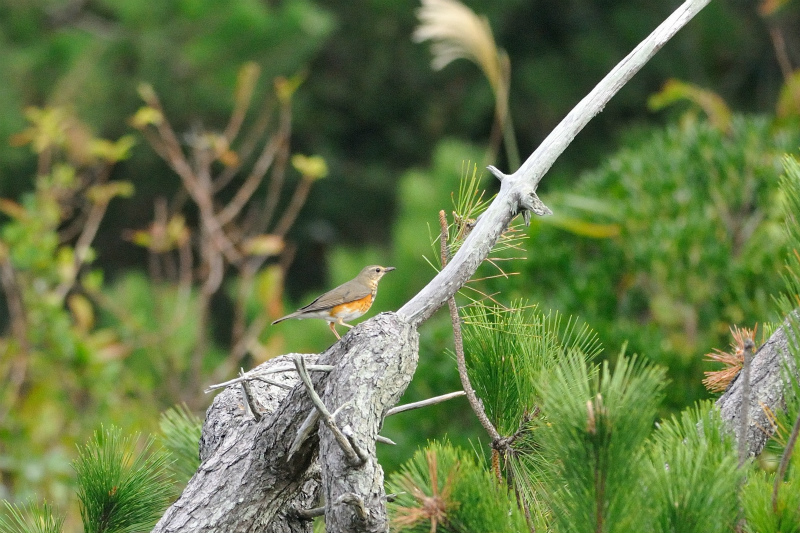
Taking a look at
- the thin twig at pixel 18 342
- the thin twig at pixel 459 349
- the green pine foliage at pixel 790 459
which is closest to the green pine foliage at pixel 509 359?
the thin twig at pixel 459 349

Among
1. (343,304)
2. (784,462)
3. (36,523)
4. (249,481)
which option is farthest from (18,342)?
(784,462)

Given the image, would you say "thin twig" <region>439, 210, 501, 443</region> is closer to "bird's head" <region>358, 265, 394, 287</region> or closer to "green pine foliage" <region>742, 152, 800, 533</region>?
"green pine foliage" <region>742, 152, 800, 533</region>

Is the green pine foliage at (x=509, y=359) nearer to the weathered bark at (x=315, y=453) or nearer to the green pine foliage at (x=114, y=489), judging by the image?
the weathered bark at (x=315, y=453)

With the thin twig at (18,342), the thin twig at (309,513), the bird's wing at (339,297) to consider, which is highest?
the thin twig at (18,342)

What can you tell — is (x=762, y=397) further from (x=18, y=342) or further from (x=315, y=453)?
(x=18, y=342)

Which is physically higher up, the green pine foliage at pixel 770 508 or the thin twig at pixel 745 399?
the thin twig at pixel 745 399

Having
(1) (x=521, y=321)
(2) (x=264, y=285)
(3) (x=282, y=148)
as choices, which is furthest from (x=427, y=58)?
(1) (x=521, y=321)

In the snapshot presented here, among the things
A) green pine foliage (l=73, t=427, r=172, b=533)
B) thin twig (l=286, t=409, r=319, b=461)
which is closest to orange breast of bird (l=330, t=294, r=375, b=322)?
green pine foliage (l=73, t=427, r=172, b=533)
